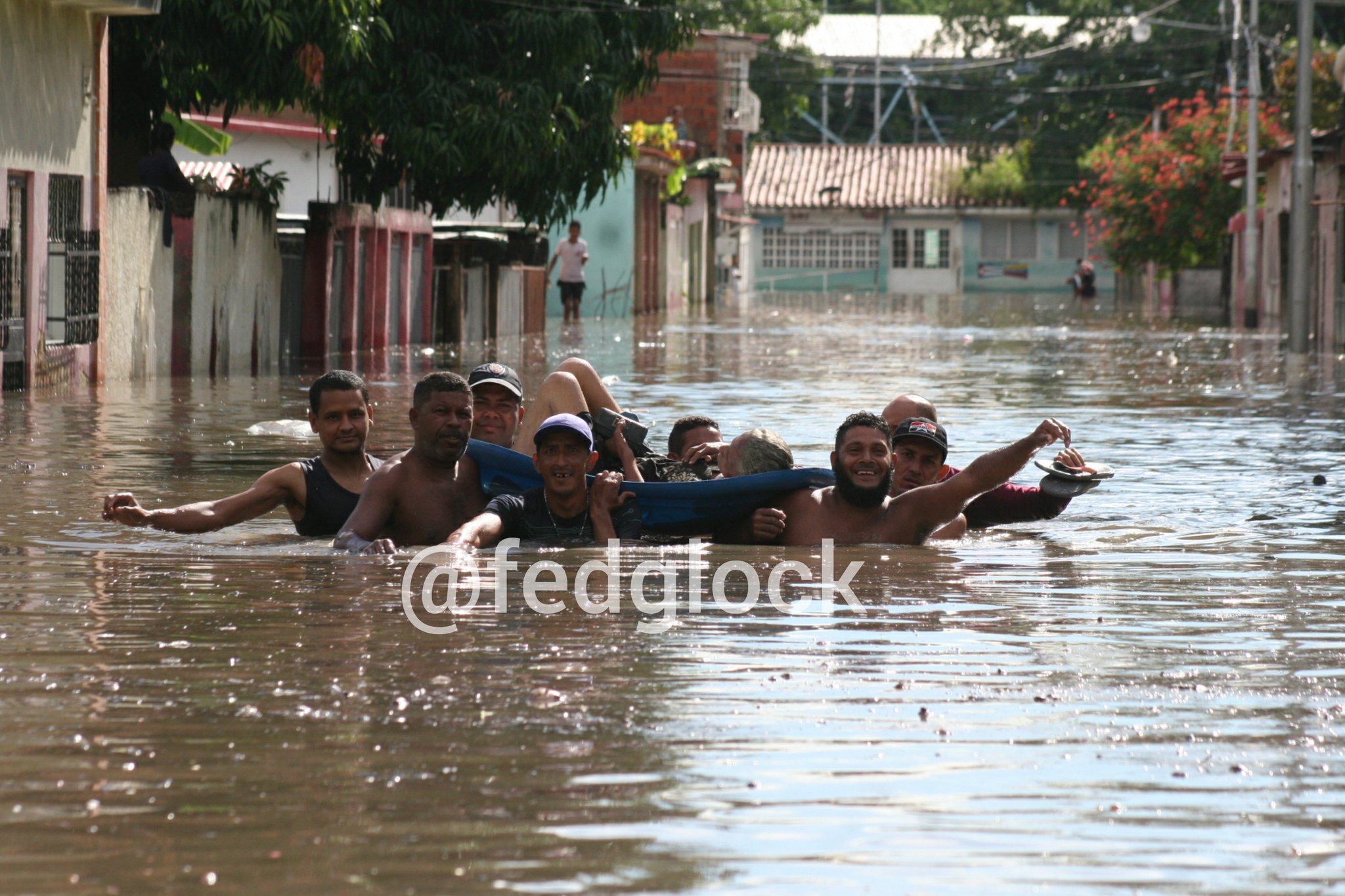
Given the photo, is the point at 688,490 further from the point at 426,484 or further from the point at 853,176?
the point at 853,176

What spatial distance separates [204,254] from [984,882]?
1696cm

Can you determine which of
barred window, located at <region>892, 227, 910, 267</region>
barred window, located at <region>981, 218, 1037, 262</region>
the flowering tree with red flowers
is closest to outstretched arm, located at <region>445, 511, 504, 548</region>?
the flowering tree with red flowers

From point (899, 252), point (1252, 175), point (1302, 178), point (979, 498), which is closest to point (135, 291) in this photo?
A: point (979, 498)

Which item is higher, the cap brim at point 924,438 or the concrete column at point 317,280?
the concrete column at point 317,280

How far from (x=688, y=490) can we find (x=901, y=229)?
68618 millimetres

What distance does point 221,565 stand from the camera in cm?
804

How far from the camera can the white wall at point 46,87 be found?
54.5ft

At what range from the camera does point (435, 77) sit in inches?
862

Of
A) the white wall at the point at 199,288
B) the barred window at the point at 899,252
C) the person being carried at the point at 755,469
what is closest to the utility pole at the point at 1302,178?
the white wall at the point at 199,288

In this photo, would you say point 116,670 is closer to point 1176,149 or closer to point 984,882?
point 984,882

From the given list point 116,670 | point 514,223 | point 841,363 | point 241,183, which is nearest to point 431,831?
point 116,670

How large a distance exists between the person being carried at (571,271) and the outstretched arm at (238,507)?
30.4m

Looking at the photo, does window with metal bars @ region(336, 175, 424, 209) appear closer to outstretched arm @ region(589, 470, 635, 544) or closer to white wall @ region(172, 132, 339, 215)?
white wall @ region(172, 132, 339, 215)

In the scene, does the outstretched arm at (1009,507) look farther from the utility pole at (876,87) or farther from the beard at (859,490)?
the utility pole at (876,87)
